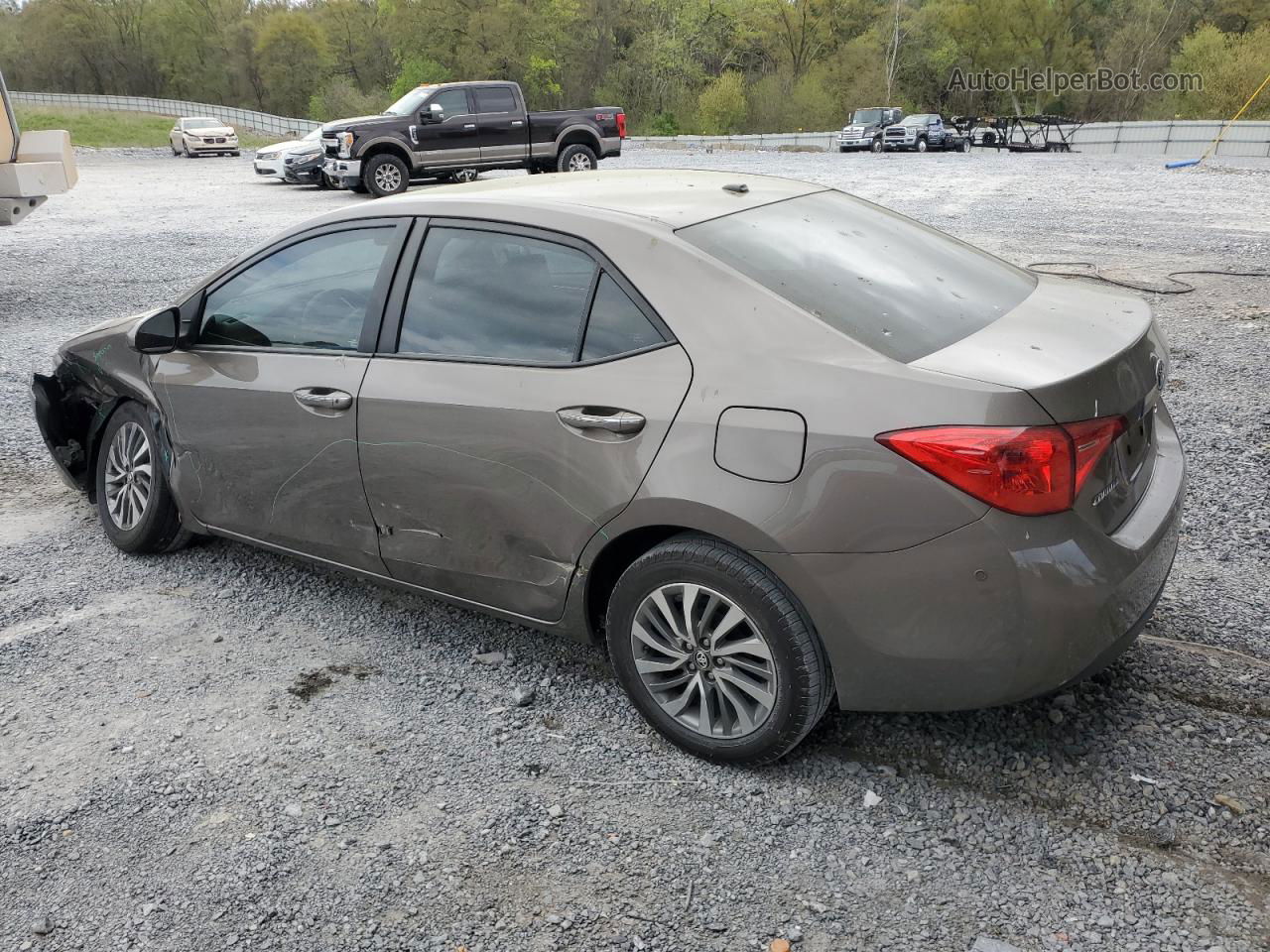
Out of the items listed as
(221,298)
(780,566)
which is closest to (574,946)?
(780,566)

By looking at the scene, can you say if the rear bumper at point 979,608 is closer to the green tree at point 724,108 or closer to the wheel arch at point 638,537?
the wheel arch at point 638,537

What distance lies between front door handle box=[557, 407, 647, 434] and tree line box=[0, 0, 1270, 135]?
216 ft

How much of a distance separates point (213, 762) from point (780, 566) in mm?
1848

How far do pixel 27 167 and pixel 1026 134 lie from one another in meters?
34.8

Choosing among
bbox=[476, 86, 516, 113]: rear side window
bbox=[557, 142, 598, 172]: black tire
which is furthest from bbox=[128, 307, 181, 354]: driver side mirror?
bbox=[557, 142, 598, 172]: black tire

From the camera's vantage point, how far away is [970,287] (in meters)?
3.22

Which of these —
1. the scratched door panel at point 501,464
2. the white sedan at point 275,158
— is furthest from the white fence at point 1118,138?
the scratched door panel at point 501,464

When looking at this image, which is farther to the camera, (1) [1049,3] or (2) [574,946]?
(1) [1049,3]

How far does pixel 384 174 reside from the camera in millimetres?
19547

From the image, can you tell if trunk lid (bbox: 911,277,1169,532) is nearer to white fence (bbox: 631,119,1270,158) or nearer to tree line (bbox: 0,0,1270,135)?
white fence (bbox: 631,119,1270,158)

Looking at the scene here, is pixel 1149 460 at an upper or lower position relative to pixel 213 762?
upper

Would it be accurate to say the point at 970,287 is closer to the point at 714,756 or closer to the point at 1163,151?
the point at 714,756

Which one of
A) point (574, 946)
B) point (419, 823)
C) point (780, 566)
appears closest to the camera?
point (574, 946)

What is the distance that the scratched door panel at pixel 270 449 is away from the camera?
3.58m
